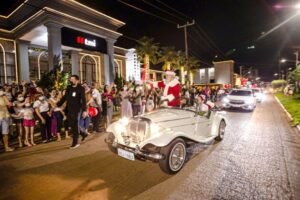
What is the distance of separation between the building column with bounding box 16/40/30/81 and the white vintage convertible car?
657 inches

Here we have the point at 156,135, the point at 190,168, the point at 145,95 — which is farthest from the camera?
the point at 145,95

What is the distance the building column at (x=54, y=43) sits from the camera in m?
15.0

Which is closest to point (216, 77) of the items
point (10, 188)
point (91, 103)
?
point (91, 103)

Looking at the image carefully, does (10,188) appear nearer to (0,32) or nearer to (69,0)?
(69,0)

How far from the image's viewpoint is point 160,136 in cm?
447

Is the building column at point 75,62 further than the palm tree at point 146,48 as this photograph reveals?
No

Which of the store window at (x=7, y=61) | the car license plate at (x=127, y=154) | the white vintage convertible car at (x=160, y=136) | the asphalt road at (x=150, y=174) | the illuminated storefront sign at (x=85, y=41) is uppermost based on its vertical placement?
the illuminated storefront sign at (x=85, y=41)

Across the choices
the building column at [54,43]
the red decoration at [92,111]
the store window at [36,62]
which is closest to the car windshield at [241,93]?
the red decoration at [92,111]

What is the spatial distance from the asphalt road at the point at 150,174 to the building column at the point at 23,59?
14186 millimetres

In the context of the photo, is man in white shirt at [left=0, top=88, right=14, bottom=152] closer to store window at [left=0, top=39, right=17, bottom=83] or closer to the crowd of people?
the crowd of people

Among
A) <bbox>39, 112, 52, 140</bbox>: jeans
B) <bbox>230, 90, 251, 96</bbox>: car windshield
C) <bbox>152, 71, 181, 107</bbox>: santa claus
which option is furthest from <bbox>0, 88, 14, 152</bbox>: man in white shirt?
<bbox>230, 90, 251, 96</bbox>: car windshield

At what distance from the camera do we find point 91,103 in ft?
28.7

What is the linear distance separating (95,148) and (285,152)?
219 inches

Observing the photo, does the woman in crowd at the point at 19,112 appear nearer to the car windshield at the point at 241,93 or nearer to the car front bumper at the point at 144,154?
the car front bumper at the point at 144,154
